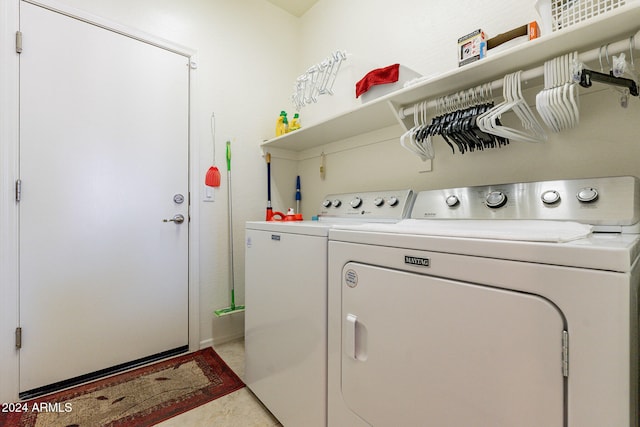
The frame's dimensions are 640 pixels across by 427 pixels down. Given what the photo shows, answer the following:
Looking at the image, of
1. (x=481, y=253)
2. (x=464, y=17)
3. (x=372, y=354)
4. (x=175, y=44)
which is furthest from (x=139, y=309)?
(x=464, y=17)

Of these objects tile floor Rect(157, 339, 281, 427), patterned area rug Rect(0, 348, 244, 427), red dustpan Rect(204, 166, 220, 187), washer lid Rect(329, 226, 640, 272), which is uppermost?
red dustpan Rect(204, 166, 220, 187)

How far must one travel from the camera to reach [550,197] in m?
0.97

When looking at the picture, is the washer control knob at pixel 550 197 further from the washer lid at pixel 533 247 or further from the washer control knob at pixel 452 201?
the washer control knob at pixel 452 201

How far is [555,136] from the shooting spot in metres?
1.16

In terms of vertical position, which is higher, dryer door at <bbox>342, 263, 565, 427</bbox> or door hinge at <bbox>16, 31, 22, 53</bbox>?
door hinge at <bbox>16, 31, 22, 53</bbox>

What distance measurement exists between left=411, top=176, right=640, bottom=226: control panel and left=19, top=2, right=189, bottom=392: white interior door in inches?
66.6

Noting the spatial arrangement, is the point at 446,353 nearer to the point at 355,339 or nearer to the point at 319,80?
the point at 355,339

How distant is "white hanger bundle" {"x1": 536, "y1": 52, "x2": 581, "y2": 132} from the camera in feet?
3.03

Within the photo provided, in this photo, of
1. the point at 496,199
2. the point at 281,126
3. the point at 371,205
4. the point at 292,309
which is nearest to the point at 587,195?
the point at 496,199

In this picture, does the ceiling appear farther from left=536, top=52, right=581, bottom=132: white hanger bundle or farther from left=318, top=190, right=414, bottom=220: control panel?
left=536, top=52, right=581, bottom=132: white hanger bundle

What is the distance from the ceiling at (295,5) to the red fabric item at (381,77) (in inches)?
59.1

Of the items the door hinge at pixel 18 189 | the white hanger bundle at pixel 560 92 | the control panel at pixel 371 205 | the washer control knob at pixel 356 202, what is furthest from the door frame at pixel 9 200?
the white hanger bundle at pixel 560 92

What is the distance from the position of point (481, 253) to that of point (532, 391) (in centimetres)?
30

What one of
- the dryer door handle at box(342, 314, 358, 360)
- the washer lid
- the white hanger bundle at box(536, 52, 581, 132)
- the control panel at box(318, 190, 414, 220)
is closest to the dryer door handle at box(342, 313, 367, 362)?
the dryer door handle at box(342, 314, 358, 360)
